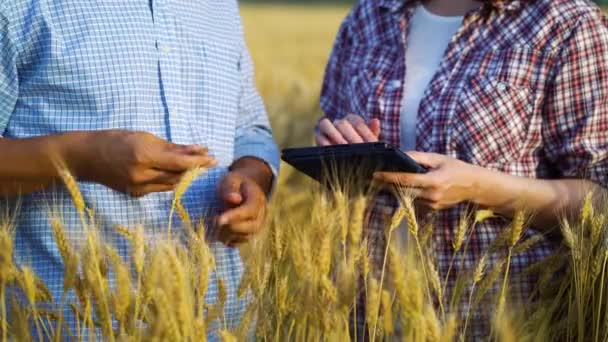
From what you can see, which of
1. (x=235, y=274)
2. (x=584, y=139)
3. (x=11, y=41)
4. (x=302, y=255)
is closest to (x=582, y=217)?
(x=584, y=139)

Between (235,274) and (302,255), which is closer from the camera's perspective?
(302,255)

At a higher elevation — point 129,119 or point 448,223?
point 129,119

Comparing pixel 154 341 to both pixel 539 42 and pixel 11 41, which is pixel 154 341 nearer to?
pixel 11 41

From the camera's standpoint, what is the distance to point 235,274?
2047 mm

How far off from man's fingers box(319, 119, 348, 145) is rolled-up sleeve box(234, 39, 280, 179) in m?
0.15

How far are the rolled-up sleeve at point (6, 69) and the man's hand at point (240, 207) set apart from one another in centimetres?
52

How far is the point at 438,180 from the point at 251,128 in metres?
0.59

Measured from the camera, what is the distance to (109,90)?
1.83 meters

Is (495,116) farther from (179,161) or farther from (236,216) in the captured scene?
(179,161)

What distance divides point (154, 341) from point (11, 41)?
0.84 metres

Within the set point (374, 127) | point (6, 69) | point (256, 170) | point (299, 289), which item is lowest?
point (299, 289)

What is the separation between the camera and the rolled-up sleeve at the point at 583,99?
2.07 meters

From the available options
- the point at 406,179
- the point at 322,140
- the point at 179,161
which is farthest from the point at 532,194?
the point at 179,161

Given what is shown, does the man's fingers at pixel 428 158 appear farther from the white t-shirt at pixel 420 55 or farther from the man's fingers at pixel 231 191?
the man's fingers at pixel 231 191
